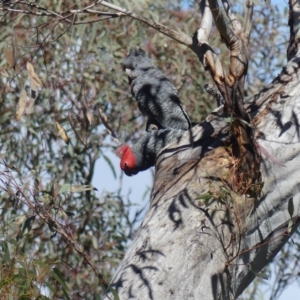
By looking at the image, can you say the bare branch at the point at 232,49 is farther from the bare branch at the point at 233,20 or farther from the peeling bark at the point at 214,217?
the peeling bark at the point at 214,217

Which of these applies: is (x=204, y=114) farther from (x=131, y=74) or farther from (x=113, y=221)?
(x=131, y=74)

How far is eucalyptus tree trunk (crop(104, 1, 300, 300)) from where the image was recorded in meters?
2.21

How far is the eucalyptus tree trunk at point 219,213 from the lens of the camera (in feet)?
7.27

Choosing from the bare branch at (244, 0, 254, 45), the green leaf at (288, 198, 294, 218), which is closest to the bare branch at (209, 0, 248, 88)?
the bare branch at (244, 0, 254, 45)

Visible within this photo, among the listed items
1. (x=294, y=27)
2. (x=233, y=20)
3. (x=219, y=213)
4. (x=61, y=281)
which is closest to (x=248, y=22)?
(x=233, y=20)

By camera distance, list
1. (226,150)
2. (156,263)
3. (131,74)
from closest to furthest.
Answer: (156,263), (226,150), (131,74)

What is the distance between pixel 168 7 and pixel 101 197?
116cm

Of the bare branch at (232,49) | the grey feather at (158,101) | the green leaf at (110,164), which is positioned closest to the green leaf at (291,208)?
the bare branch at (232,49)

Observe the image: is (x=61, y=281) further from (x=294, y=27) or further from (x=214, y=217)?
(x=294, y=27)

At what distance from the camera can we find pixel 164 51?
481 cm

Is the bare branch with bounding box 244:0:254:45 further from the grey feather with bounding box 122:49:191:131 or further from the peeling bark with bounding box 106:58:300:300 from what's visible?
the grey feather with bounding box 122:49:191:131

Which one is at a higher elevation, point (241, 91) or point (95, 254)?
point (95, 254)

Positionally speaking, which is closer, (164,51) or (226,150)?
(226,150)

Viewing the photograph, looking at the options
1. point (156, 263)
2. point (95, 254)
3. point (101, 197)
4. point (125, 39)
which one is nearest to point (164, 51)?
point (125, 39)
